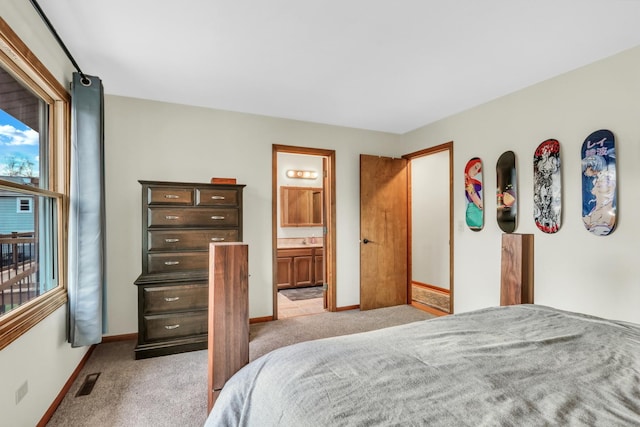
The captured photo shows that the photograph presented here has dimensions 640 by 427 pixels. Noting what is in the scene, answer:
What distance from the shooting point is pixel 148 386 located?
7.85 ft

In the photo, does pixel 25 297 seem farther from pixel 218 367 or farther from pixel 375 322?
pixel 375 322

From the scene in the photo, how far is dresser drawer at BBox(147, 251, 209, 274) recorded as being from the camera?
2.93 m

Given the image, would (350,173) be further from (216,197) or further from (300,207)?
(216,197)

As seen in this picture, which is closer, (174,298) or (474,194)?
(174,298)

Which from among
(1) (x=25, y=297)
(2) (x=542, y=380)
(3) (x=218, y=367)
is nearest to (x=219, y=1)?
(3) (x=218, y=367)

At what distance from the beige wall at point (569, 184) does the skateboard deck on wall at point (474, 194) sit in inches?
3.0

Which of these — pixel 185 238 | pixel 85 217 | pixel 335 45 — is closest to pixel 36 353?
pixel 85 217

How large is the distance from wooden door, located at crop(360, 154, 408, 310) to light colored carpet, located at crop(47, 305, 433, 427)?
0.88 meters

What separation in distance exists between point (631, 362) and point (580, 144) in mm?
2114

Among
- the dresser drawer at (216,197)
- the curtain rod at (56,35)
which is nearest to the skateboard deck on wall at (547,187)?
the dresser drawer at (216,197)

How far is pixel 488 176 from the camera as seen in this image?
3438 mm

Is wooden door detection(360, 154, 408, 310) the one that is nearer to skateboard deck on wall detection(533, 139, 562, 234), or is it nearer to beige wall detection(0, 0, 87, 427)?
skateboard deck on wall detection(533, 139, 562, 234)

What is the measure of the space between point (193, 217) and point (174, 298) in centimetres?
77

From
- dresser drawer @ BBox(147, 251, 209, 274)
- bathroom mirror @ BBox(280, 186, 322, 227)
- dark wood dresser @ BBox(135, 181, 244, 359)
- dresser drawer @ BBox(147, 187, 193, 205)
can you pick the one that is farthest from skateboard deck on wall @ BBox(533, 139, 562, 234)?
bathroom mirror @ BBox(280, 186, 322, 227)
